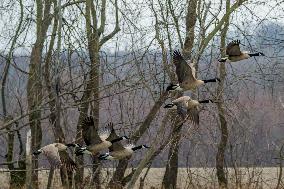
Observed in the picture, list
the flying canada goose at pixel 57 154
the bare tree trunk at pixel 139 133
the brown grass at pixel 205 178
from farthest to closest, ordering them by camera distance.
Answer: the brown grass at pixel 205 178
the bare tree trunk at pixel 139 133
the flying canada goose at pixel 57 154

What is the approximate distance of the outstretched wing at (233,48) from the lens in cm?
558

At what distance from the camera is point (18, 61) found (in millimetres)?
9078

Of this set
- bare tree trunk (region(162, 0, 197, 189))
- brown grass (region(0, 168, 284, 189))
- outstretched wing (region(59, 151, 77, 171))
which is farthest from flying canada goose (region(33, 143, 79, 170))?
brown grass (region(0, 168, 284, 189))

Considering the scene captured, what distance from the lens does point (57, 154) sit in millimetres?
5367

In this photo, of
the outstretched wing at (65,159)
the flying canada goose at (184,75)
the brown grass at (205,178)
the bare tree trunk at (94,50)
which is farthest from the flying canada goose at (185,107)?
the brown grass at (205,178)

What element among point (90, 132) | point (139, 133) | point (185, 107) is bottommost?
point (139, 133)

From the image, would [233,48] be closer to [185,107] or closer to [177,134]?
[185,107]

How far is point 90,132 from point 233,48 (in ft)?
5.67

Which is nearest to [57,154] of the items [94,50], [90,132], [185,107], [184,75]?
[90,132]

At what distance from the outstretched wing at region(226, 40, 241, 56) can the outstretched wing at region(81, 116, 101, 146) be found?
5.30 feet

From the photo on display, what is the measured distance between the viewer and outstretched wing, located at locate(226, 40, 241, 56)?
18.3 ft

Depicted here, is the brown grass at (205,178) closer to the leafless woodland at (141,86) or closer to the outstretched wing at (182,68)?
the leafless woodland at (141,86)

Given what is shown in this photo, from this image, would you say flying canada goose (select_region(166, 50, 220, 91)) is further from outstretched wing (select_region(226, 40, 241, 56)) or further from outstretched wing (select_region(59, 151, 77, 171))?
outstretched wing (select_region(59, 151, 77, 171))

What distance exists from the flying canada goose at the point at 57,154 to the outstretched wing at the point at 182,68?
1311mm
